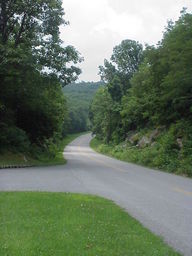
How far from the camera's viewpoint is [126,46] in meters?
73.6

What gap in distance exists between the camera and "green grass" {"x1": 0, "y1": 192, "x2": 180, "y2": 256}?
621 cm

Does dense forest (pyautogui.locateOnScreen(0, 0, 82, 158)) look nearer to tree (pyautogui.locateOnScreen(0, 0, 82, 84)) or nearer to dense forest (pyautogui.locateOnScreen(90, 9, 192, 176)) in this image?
tree (pyautogui.locateOnScreen(0, 0, 82, 84))

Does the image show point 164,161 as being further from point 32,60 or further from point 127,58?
point 127,58

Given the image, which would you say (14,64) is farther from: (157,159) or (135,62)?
(135,62)

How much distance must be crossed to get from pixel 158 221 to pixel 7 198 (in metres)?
4.43

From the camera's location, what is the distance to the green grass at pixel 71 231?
621cm

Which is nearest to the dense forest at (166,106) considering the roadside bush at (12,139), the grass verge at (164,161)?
the grass verge at (164,161)

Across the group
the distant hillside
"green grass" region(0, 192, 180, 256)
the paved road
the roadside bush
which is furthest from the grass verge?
the distant hillside

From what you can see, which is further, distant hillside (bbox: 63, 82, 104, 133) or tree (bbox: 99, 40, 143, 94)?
distant hillside (bbox: 63, 82, 104, 133)

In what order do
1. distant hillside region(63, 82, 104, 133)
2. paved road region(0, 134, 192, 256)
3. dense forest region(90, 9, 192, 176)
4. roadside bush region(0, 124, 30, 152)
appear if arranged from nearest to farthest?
paved road region(0, 134, 192, 256)
dense forest region(90, 9, 192, 176)
roadside bush region(0, 124, 30, 152)
distant hillside region(63, 82, 104, 133)

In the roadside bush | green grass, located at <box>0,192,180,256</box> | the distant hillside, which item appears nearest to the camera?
green grass, located at <box>0,192,180,256</box>

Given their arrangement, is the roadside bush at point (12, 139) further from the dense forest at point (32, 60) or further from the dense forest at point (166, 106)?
the dense forest at point (166, 106)

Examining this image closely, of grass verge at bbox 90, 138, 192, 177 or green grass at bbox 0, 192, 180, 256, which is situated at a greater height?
green grass at bbox 0, 192, 180, 256

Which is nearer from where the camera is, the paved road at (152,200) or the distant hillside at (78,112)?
the paved road at (152,200)
